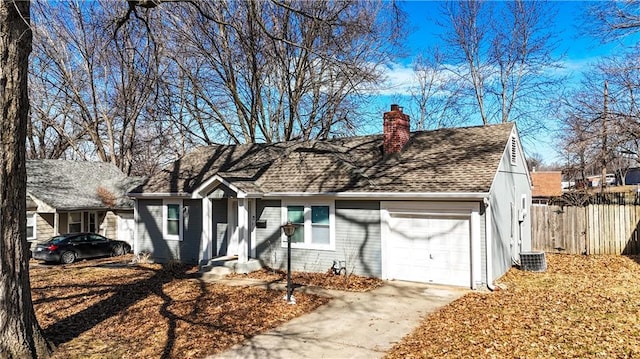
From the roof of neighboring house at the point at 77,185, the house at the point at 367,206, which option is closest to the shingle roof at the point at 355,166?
the house at the point at 367,206

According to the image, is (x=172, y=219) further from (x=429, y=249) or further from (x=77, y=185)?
(x=77, y=185)

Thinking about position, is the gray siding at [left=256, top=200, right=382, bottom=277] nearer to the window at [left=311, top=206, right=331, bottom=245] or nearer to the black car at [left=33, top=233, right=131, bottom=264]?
the window at [left=311, top=206, right=331, bottom=245]

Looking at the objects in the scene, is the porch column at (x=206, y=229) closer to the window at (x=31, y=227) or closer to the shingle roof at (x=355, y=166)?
the shingle roof at (x=355, y=166)

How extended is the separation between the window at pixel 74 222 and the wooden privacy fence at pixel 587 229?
22624mm

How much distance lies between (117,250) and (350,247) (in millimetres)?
13438

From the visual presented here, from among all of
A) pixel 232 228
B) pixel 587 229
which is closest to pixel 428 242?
pixel 232 228

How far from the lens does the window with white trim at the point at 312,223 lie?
14.0 meters

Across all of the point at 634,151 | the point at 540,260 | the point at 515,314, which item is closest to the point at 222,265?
the point at 515,314

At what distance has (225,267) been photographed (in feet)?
48.2

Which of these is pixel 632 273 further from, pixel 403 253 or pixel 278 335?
pixel 278 335

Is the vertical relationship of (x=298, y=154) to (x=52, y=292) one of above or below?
above

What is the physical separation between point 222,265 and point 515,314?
9.42 m

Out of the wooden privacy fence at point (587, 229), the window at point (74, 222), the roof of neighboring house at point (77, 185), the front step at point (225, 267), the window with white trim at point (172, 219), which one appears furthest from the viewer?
the window at point (74, 222)

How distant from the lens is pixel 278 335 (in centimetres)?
834
